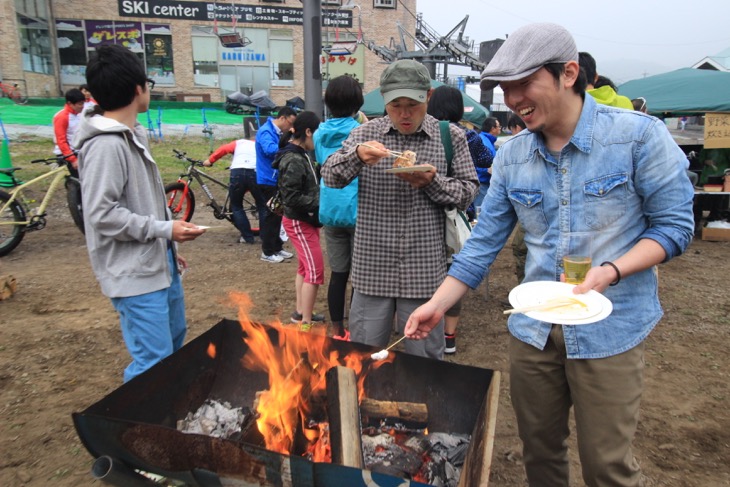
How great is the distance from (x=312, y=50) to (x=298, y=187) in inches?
122

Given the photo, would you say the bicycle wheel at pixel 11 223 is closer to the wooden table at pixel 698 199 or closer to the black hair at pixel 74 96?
the black hair at pixel 74 96

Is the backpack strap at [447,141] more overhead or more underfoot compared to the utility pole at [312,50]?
more underfoot

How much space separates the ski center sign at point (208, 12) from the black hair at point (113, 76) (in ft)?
94.4

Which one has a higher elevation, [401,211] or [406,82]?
[406,82]

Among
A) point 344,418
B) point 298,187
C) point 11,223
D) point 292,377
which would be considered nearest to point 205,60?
point 11,223

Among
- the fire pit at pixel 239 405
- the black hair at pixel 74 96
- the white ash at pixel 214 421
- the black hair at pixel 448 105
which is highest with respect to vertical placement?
the black hair at pixel 74 96

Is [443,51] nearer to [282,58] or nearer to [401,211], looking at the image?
[282,58]

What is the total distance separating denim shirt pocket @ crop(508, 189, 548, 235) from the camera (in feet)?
6.23

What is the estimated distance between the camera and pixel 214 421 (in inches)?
101

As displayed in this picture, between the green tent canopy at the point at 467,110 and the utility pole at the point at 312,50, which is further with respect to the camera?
the green tent canopy at the point at 467,110

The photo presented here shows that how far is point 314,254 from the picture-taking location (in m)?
4.29

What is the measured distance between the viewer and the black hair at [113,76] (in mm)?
2299

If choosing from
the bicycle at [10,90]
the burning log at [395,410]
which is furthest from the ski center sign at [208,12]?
the burning log at [395,410]

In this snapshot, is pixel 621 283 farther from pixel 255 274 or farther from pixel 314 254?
pixel 255 274
